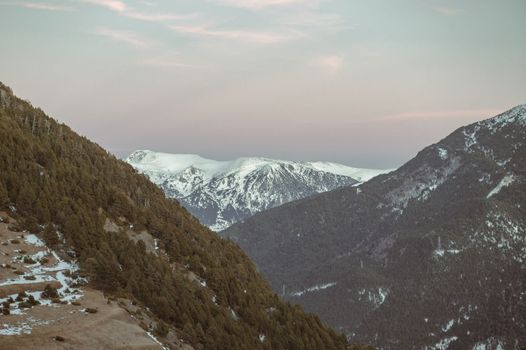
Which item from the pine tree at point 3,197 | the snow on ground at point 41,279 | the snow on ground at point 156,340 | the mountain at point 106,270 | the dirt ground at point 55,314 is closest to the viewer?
the dirt ground at point 55,314

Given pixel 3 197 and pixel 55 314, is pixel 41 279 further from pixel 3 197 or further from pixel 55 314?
pixel 3 197

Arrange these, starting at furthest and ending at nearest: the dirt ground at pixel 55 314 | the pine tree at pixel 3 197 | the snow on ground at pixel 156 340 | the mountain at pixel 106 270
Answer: the pine tree at pixel 3 197
the snow on ground at pixel 156 340
the mountain at pixel 106 270
the dirt ground at pixel 55 314

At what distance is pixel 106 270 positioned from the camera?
295 feet

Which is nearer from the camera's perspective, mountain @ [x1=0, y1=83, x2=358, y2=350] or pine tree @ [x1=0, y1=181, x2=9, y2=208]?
mountain @ [x1=0, y1=83, x2=358, y2=350]

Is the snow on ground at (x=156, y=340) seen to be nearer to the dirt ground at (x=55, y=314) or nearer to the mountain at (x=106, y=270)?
the dirt ground at (x=55, y=314)

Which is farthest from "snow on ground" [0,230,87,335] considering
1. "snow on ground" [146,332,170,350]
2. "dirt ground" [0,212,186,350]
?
"snow on ground" [146,332,170,350]

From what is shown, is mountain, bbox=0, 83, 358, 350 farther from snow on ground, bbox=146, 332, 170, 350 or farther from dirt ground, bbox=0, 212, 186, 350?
snow on ground, bbox=146, 332, 170, 350

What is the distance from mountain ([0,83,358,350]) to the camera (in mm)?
71812

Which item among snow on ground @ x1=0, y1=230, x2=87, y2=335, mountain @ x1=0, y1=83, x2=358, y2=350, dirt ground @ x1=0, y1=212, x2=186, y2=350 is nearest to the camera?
dirt ground @ x1=0, y1=212, x2=186, y2=350

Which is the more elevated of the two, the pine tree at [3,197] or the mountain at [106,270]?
the pine tree at [3,197]

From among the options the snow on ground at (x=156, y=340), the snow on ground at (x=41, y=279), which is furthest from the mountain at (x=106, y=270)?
the snow on ground at (x=156, y=340)

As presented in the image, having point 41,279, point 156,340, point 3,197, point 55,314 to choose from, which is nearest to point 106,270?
point 41,279

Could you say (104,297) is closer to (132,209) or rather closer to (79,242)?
(79,242)

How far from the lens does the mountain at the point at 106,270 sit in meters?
71.8
